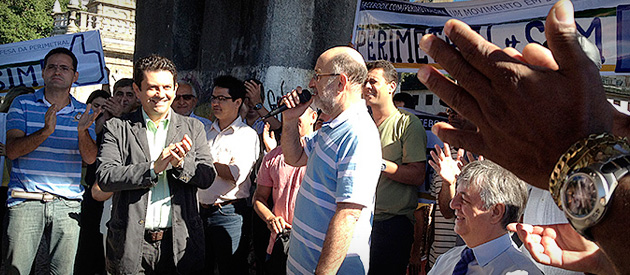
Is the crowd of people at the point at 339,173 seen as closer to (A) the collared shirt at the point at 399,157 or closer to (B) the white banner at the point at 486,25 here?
(A) the collared shirt at the point at 399,157

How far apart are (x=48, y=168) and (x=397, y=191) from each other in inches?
102

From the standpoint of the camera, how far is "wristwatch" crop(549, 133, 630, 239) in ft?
2.78

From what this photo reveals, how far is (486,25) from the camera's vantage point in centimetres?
435

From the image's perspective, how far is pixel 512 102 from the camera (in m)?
0.96

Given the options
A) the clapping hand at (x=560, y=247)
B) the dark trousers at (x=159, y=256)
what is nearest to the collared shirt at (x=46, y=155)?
the dark trousers at (x=159, y=256)

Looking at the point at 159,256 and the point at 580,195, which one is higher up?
the point at 580,195

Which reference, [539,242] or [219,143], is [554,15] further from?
[219,143]

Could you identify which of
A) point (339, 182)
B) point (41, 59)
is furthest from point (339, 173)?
point (41, 59)

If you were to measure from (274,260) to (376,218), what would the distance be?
2.53 ft

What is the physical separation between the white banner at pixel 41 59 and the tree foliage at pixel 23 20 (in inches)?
873

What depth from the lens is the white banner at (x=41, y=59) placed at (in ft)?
21.5

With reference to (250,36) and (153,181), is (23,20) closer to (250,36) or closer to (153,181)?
(250,36)

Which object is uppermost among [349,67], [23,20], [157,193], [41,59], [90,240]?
A: [23,20]

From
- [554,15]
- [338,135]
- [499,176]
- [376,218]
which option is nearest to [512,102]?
[554,15]
